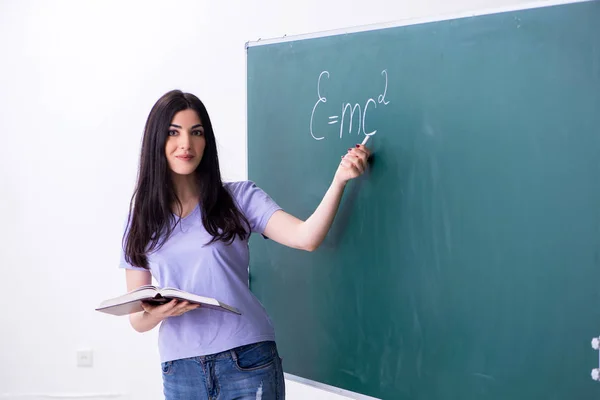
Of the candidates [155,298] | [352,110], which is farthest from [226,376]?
[352,110]

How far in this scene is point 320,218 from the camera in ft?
7.08

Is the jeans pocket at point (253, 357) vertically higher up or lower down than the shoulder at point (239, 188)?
lower down

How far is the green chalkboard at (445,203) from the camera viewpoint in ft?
6.16

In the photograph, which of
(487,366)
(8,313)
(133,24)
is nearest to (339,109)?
(487,366)

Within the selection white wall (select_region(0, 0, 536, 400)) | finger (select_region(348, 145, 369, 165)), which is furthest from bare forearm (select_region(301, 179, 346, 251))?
white wall (select_region(0, 0, 536, 400))

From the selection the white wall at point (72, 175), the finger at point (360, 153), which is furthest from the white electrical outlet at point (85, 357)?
the finger at point (360, 153)

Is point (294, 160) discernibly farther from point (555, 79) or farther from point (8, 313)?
point (8, 313)

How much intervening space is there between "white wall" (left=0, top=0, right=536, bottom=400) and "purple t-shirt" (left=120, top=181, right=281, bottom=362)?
159 centimetres

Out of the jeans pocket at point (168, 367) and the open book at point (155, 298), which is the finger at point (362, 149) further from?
the jeans pocket at point (168, 367)

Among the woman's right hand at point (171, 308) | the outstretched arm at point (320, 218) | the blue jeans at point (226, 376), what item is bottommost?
the blue jeans at point (226, 376)

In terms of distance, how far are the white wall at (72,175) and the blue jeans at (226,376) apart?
1.73 metres

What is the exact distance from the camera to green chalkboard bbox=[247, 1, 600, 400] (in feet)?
6.16

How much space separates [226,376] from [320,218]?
54cm

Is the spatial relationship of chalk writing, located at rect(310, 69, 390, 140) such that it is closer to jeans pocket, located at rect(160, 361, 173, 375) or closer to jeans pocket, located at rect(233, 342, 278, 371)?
jeans pocket, located at rect(233, 342, 278, 371)
